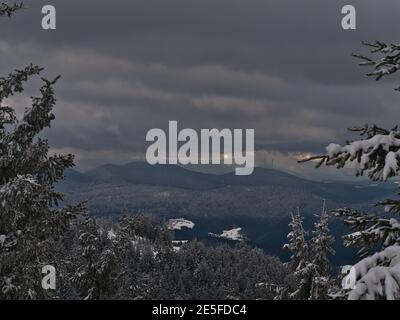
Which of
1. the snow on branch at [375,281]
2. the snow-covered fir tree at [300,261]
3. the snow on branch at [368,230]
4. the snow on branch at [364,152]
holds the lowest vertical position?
the snow-covered fir tree at [300,261]

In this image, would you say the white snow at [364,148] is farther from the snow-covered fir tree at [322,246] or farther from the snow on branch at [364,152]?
the snow-covered fir tree at [322,246]

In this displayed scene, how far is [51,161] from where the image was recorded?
45.4 ft

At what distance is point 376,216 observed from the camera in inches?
310

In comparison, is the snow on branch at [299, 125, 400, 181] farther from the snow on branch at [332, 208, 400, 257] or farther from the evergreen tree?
the evergreen tree

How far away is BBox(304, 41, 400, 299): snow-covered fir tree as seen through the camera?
5.61 m

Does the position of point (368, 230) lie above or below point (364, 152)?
below

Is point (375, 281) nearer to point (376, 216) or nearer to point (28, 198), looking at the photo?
point (376, 216)

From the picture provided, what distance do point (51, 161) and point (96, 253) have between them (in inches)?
579

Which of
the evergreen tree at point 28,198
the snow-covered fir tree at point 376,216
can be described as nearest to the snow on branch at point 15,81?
the evergreen tree at point 28,198

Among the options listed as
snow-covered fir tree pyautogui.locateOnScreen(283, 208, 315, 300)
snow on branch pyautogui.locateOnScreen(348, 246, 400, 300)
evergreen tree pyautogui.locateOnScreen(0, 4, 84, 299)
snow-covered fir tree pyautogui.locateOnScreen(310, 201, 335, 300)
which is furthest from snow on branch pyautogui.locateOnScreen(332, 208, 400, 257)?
snow-covered fir tree pyautogui.locateOnScreen(310, 201, 335, 300)

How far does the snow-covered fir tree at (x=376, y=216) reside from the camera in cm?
561

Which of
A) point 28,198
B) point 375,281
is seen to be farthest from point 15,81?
point 375,281

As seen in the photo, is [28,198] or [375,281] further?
[28,198]
